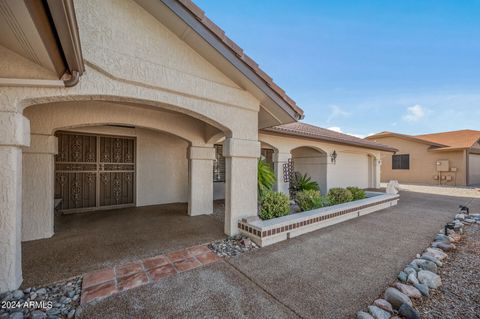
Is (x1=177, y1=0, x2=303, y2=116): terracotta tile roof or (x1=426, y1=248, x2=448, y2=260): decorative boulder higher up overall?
(x1=177, y1=0, x2=303, y2=116): terracotta tile roof

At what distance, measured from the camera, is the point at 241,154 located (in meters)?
4.35

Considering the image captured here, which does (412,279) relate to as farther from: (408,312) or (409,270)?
(408,312)

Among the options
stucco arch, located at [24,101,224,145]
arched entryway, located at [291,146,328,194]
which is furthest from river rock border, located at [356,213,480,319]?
arched entryway, located at [291,146,328,194]

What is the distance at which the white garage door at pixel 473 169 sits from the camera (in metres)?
17.2

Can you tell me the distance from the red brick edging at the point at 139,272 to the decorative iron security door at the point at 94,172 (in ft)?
15.1

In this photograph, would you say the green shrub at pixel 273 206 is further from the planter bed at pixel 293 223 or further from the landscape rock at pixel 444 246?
the landscape rock at pixel 444 246

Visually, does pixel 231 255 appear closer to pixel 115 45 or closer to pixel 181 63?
pixel 181 63

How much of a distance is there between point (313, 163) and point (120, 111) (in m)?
9.19

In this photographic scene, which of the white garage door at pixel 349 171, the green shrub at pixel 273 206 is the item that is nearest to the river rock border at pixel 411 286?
the green shrub at pixel 273 206

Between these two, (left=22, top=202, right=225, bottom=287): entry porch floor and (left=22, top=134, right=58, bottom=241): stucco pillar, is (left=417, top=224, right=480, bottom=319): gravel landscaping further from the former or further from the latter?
(left=22, top=134, right=58, bottom=241): stucco pillar

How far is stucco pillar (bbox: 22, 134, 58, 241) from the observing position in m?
4.03

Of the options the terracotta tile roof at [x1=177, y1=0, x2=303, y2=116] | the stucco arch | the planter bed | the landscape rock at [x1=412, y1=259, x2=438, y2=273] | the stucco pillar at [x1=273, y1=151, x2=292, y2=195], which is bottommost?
the landscape rock at [x1=412, y1=259, x2=438, y2=273]

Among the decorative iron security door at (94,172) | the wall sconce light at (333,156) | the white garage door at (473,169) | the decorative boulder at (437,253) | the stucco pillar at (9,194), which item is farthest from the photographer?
the white garage door at (473,169)

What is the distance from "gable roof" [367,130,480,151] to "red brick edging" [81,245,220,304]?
72.7 ft
